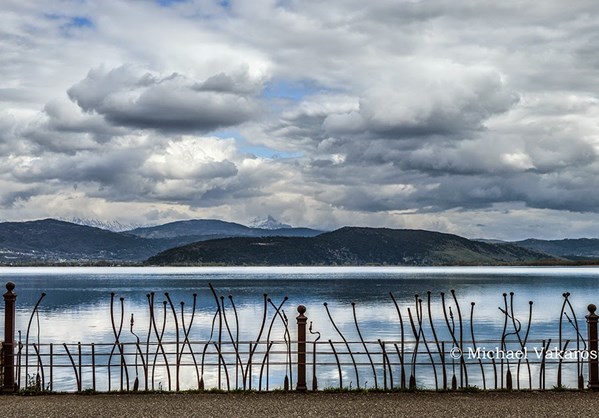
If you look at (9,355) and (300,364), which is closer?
(300,364)

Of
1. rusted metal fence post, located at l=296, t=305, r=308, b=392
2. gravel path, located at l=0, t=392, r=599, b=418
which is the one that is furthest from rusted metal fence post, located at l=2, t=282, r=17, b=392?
rusted metal fence post, located at l=296, t=305, r=308, b=392

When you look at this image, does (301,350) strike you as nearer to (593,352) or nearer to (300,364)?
(300,364)

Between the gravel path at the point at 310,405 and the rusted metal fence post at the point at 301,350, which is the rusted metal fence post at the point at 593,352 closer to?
the gravel path at the point at 310,405

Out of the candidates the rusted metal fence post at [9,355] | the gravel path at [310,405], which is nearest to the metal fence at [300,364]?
the rusted metal fence post at [9,355]

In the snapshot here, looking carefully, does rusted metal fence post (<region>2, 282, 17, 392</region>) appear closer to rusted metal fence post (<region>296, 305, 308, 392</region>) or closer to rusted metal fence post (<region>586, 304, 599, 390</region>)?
rusted metal fence post (<region>296, 305, 308, 392</region>)

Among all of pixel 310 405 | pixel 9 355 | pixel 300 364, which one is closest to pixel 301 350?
pixel 300 364

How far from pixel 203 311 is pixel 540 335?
36.9 m

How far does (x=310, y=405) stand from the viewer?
15719 mm

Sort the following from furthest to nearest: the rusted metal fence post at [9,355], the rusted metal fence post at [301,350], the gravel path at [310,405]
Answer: the rusted metal fence post at [9,355]
the rusted metal fence post at [301,350]
the gravel path at [310,405]

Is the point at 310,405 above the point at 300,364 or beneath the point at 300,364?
beneath

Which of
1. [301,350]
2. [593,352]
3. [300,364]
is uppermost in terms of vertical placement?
[301,350]

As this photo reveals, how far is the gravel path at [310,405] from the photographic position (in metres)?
14.9

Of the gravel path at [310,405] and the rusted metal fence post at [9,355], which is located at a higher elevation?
the rusted metal fence post at [9,355]

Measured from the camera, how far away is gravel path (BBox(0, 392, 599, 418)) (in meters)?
14.9
